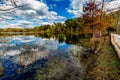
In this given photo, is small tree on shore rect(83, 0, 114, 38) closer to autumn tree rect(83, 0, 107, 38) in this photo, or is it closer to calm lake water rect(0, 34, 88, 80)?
autumn tree rect(83, 0, 107, 38)

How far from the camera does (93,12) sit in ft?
126

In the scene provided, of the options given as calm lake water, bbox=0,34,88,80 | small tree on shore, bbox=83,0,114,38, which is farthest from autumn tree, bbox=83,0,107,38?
calm lake water, bbox=0,34,88,80

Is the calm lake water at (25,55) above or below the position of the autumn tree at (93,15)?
below

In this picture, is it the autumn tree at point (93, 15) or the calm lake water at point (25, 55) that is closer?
the calm lake water at point (25, 55)

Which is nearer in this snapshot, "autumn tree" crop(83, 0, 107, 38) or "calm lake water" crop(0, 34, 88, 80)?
"calm lake water" crop(0, 34, 88, 80)

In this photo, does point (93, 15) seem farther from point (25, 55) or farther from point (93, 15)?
point (25, 55)

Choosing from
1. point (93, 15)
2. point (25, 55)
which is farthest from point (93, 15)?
point (25, 55)

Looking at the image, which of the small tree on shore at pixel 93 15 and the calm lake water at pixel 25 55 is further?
the small tree on shore at pixel 93 15

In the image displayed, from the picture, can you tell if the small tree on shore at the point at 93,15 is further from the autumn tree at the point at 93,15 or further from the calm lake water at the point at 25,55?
the calm lake water at the point at 25,55

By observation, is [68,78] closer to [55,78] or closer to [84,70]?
[55,78]

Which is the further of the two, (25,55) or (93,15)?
(93,15)

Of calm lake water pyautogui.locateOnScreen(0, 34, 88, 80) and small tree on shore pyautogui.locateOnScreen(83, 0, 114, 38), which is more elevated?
small tree on shore pyautogui.locateOnScreen(83, 0, 114, 38)

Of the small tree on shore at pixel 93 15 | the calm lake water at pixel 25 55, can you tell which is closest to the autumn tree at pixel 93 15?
the small tree on shore at pixel 93 15

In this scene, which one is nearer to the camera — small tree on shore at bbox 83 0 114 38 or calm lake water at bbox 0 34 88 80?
calm lake water at bbox 0 34 88 80
